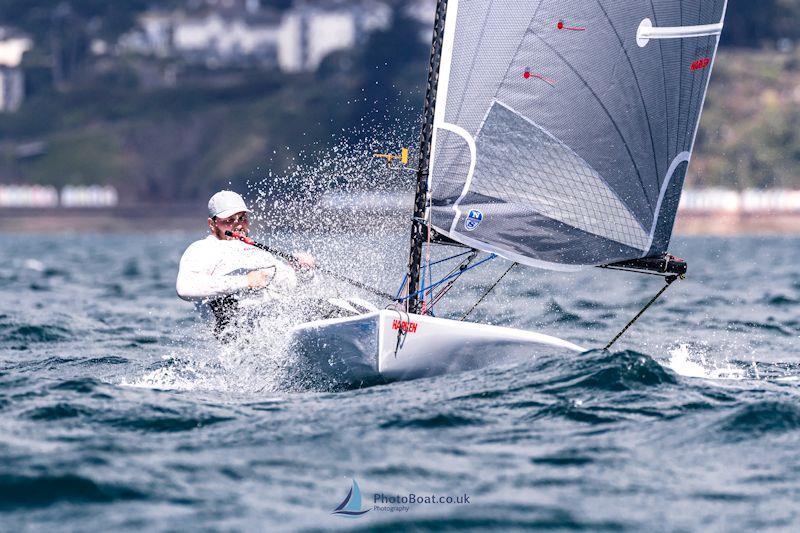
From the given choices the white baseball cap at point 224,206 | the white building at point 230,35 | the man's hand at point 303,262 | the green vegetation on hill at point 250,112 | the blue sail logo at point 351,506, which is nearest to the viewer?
the blue sail logo at point 351,506

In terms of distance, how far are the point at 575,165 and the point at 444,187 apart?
108 cm

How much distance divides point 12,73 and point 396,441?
10252 cm

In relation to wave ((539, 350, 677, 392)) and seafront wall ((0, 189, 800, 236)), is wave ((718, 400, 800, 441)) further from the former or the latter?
seafront wall ((0, 189, 800, 236))

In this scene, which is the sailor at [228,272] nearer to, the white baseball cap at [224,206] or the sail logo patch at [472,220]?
the white baseball cap at [224,206]

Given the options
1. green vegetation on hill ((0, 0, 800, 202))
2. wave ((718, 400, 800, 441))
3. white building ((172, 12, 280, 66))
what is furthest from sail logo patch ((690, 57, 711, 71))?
white building ((172, 12, 280, 66))

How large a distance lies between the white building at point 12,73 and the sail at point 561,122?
93.8 meters

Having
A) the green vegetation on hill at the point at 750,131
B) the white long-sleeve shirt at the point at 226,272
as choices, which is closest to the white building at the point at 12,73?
the green vegetation on hill at the point at 750,131

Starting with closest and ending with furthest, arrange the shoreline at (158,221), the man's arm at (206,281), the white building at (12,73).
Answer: the man's arm at (206,281) < the shoreline at (158,221) < the white building at (12,73)

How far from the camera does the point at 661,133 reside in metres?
9.90

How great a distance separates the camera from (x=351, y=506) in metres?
6.29

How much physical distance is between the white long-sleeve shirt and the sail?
1352 mm

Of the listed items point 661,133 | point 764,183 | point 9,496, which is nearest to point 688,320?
point 661,133

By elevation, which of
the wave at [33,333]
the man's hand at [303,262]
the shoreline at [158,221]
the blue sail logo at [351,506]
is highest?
the man's hand at [303,262]

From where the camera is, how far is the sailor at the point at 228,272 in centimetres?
952
